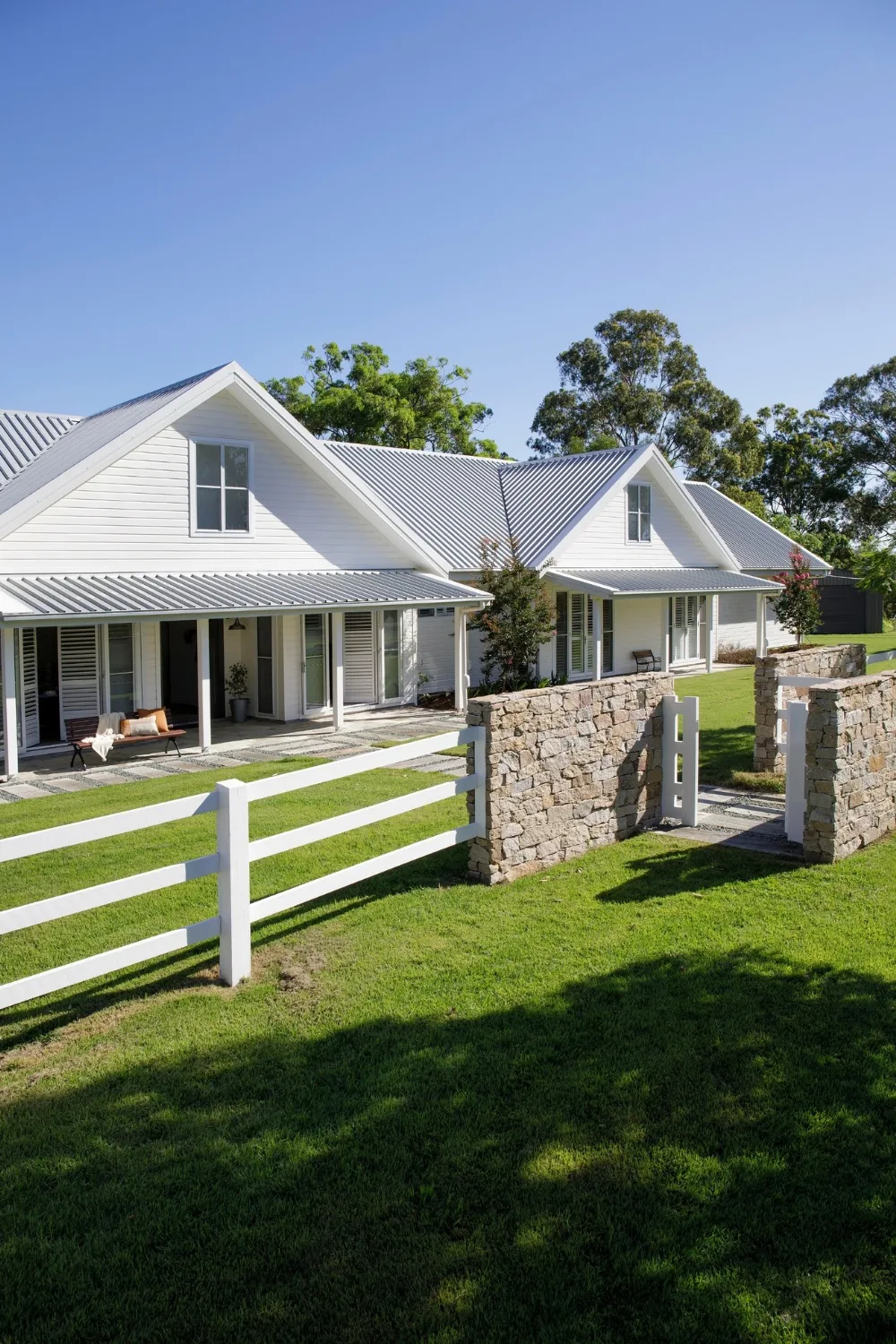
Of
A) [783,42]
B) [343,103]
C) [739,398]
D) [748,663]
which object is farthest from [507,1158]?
[739,398]

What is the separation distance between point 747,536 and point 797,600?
6.71 metres

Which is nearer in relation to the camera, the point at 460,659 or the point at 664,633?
the point at 460,659

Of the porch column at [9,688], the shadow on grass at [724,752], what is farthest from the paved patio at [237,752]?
the shadow on grass at [724,752]

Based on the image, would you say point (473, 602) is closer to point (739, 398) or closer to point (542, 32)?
point (542, 32)

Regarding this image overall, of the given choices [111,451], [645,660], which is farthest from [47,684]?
[645,660]

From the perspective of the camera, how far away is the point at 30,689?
1579cm

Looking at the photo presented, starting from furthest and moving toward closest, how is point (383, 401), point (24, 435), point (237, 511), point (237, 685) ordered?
point (383, 401)
point (237, 685)
point (24, 435)
point (237, 511)

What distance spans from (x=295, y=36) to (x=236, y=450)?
7.25m

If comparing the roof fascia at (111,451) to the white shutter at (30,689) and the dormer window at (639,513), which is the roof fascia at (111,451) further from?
the dormer window at (639,513)

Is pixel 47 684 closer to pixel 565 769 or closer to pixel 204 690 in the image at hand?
pixel 204 690

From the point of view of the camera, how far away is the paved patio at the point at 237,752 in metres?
13.4

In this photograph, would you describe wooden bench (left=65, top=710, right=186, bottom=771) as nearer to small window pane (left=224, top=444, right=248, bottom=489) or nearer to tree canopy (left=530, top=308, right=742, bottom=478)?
small window pane (left=224, top=444, right=248, bottom=489)

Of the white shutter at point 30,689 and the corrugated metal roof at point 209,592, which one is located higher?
the corrugated metal roof at point 209,592

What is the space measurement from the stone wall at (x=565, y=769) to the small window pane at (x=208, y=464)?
1076cm
